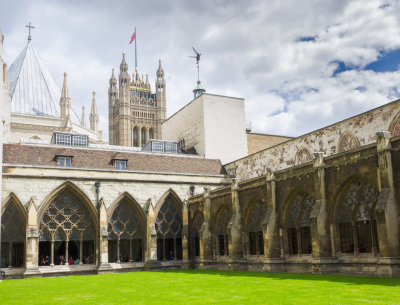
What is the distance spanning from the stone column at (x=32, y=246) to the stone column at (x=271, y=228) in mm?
13956

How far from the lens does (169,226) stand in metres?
33.7

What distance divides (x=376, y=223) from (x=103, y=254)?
58.8 ft

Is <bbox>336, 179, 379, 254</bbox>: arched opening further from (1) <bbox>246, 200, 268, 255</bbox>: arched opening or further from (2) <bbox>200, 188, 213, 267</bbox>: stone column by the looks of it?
(2) <bbox>200, 188, 213, 267</bbox>: stone column

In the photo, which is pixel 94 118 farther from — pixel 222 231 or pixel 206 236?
pixel 222 231

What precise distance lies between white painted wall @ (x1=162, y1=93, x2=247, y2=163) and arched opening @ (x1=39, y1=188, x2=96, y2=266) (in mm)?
12766

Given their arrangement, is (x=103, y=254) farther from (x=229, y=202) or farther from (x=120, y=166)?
(x=229, y=202)

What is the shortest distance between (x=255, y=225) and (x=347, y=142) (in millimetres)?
7182

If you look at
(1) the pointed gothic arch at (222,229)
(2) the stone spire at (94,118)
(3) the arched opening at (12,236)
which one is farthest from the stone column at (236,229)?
(2) the stone spire at (94,118)

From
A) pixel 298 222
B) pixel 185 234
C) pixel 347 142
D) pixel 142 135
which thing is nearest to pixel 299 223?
pixel 298 222

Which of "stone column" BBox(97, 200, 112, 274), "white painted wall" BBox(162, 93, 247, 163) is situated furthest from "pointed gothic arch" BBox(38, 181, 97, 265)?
"white painted wall" BBox(162, 93, 247, 163)

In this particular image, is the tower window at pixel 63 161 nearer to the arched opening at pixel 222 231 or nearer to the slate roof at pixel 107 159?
the slate roof at pixel 107 159

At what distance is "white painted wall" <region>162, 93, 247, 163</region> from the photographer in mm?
40438

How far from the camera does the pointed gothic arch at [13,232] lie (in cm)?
2848

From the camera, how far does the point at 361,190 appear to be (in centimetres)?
2003
